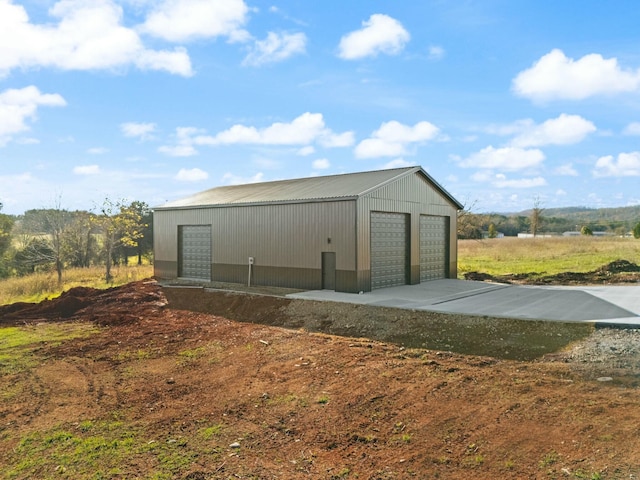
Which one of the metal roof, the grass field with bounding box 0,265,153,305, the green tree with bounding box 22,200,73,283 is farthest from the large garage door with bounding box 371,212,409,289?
the green tree with bounding box 22,200,73,283

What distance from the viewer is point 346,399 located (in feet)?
23.4

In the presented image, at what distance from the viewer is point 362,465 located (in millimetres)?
5277

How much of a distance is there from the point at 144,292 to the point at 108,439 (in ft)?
42.1

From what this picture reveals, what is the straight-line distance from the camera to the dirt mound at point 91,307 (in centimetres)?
1443

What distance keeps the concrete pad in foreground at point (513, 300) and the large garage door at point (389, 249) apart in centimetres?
50

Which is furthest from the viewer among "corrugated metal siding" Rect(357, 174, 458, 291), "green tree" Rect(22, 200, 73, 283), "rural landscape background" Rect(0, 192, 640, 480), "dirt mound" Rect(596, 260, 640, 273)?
"green tree" Rect(22, 200, 73, 283)

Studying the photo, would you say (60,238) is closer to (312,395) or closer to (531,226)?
(312,395)

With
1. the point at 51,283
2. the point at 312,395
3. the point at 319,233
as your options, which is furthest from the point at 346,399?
the point at 51,283

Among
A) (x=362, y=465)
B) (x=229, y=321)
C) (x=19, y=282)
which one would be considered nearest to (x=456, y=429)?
(x=362, y=465)

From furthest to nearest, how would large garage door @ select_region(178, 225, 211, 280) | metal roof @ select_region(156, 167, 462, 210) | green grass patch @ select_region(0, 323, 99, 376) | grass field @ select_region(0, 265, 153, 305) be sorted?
large garage door @ select_region(178, 225, 211, 280)
grass field @ select_region(0, 265, 153, 305)
metal roof @ select_region(156, 167, 462, 210)
green grass patch @ select_region(0, 323, 99, 376)

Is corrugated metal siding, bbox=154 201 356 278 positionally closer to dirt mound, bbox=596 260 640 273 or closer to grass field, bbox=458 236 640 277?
grass field, bbox=458 236 640 277

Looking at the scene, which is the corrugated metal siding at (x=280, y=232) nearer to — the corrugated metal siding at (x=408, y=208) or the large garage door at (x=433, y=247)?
the corrugated metal siding at (x=408, y=208)

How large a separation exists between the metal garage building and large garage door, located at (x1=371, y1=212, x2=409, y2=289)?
0.04m

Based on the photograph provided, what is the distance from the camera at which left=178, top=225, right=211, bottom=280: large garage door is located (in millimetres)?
21266
